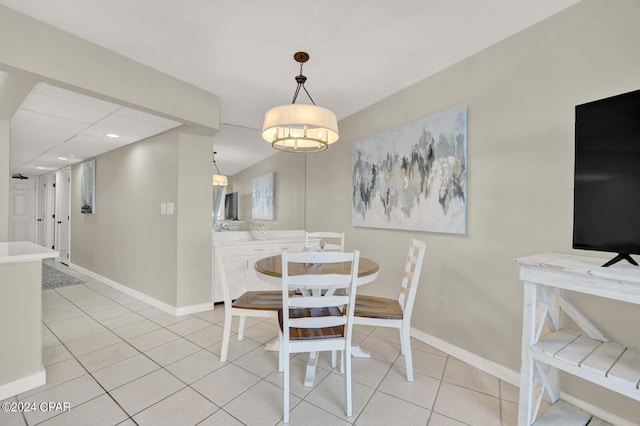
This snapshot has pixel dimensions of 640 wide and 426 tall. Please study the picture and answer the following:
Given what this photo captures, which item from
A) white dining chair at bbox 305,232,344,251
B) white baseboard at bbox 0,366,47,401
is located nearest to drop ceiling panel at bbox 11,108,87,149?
white baseboard at bbox 0,366,47,401

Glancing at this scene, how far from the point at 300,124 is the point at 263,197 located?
2.21 m

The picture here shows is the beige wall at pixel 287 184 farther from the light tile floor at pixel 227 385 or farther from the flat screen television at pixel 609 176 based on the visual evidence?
the flat screen television at pixel 609 176

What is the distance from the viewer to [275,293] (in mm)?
2418

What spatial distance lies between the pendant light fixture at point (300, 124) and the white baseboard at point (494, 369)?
197 centimetres

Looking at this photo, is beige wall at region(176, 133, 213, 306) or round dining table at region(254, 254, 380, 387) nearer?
round dining table at region(254, 254, 380, 387)

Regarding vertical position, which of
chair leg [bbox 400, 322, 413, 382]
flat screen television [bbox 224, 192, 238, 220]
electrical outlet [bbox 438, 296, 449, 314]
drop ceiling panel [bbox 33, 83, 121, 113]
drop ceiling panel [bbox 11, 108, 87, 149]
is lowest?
chair leg [bbox 400, 322, 413, 382]

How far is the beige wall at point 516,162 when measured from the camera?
155 centimetres

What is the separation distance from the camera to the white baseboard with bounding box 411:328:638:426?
1.54 m

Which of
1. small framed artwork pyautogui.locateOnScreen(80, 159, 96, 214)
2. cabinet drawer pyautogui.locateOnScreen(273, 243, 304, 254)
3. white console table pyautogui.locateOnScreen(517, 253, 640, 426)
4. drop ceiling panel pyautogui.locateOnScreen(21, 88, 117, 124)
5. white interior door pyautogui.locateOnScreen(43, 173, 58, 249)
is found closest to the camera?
white console table pyautogui.locateOnScreen(517, 253, 640, 426)

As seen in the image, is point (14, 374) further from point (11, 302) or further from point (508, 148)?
point (508, 148)

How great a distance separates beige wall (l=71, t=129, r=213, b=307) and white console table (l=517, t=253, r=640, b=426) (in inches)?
121

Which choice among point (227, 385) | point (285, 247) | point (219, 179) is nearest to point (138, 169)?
point (219, 179)

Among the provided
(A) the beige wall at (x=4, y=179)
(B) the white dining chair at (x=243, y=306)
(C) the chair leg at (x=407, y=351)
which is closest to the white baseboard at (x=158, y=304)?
(B) the white dining chair at (x=243, y=306)

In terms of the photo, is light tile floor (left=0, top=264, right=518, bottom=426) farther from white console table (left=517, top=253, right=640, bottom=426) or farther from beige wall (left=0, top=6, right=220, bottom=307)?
beige wall (left=0, top=6, right=220, bottom=307)
